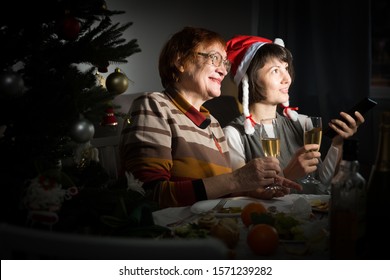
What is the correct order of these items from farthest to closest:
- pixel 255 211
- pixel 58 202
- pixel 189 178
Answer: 1. pixel 189 178
2. pixel 255 211
3. pixel 58 202

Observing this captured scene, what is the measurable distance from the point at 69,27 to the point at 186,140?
0.68 m

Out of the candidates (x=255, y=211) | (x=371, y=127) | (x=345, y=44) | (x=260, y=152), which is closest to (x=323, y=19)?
(x=345, y=44)

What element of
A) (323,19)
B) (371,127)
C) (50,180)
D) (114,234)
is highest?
(323,19)

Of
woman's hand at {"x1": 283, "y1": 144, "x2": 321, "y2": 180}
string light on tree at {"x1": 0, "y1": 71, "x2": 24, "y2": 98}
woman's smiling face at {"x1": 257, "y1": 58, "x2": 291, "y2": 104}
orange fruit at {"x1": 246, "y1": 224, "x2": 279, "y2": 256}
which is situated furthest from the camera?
woman's smiling face at {"x1": 257, "y1": 58, "x2": 291, "y2": 104}

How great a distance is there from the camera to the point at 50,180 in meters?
0.99

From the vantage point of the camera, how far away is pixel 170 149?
65.6 inches

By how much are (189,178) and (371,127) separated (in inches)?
52.2

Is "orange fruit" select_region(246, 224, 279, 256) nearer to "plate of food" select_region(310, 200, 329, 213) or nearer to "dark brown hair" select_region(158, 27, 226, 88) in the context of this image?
"plate of food" select_region(310, 200, 329, 213)

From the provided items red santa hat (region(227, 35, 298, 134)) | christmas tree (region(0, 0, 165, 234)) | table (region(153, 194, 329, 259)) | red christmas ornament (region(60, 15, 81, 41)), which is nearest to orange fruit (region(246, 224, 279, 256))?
table (region(153, 194, 329, 259))

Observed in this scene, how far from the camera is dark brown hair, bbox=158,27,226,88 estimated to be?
1819 mm

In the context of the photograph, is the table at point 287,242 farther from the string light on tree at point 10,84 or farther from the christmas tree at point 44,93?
the string light on tree at point 10,84

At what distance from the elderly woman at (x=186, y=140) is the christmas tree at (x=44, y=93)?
0.37m

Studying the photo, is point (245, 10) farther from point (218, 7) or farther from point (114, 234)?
point (114, 234)

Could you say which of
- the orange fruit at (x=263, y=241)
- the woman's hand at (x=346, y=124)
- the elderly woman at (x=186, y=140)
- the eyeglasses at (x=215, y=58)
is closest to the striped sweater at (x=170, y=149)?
the elderly woman at (x=186, y=140)
